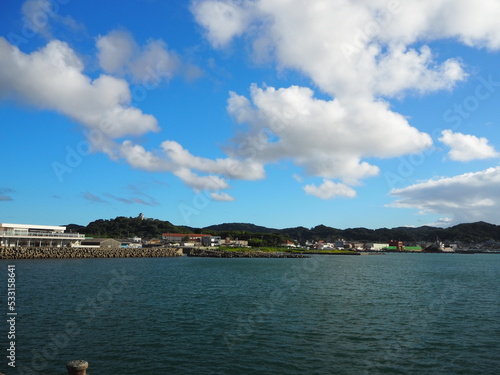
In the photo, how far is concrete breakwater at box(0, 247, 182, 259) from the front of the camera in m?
78.6

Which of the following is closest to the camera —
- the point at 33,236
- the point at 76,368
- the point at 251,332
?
the point at 76,368

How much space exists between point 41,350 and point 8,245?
86263 mm

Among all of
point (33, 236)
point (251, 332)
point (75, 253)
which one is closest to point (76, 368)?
point (251, 332)

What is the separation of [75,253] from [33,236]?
514 inches

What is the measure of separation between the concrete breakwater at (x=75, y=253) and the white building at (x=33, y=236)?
6948mm

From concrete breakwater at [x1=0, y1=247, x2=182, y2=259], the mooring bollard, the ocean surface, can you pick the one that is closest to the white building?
concrete breakwater at [x1=0, y1=247, x2=182, y2=259]

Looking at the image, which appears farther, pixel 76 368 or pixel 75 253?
pixel 75 253

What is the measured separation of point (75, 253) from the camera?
298 ft

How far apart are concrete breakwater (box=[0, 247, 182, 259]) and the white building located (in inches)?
274

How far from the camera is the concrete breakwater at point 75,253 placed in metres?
78.6

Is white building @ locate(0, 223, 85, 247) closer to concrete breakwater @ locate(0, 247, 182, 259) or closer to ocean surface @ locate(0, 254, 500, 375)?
concrete breakwater @ locate(0, 247, 182, 259)

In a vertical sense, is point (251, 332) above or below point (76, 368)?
below

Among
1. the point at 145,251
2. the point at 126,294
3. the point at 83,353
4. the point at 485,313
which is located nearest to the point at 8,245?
the point at 145,251

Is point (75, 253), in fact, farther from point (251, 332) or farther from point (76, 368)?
point (76, 368)
